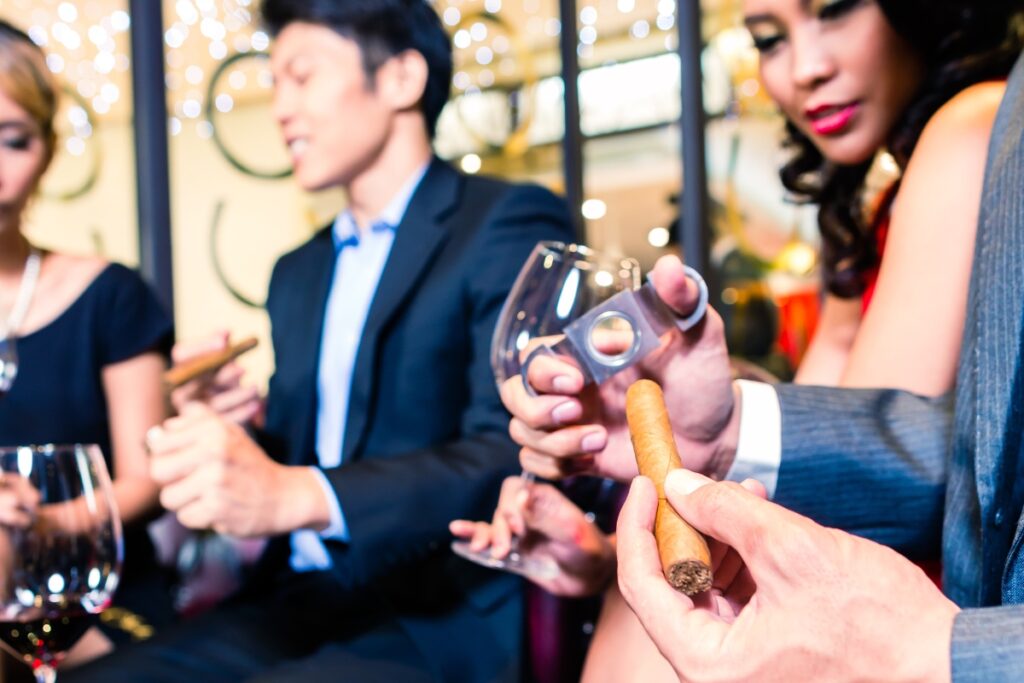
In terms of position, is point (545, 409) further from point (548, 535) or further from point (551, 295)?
point (548, 535)

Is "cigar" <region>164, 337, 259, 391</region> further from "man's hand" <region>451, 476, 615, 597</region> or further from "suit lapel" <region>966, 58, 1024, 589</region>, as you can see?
"suit lapel" <region>966, 58, 1024, 589</region>

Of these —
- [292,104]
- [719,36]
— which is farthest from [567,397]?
[719,36]

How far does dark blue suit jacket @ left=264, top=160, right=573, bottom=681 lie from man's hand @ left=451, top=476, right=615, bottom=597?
33 cm

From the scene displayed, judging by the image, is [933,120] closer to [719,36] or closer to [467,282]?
[467,282]

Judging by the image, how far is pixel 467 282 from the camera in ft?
5.75

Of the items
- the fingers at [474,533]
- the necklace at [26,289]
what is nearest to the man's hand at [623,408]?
the fingers at [474,533]

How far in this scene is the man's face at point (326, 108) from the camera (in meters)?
1.93

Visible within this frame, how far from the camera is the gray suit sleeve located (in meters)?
0.61

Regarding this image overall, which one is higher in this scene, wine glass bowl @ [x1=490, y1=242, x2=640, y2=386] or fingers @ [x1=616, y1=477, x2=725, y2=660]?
wine glass bowl @ [x1=490, y1=242, x2=640, y2=386]

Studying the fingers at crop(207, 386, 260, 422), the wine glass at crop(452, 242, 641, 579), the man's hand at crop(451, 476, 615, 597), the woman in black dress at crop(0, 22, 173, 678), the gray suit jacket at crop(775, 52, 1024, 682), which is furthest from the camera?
the woman in black dress at crop(0, 22, 173, 678)

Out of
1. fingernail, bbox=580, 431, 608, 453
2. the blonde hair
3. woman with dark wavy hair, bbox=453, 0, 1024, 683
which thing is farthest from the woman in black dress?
fingernail, bbox=580, 431, 608, 453

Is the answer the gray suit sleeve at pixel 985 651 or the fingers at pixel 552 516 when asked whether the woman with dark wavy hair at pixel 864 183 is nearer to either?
the fingers at pixel 552 516

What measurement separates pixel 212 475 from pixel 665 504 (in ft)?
2.47

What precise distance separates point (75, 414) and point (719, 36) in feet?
11.4
